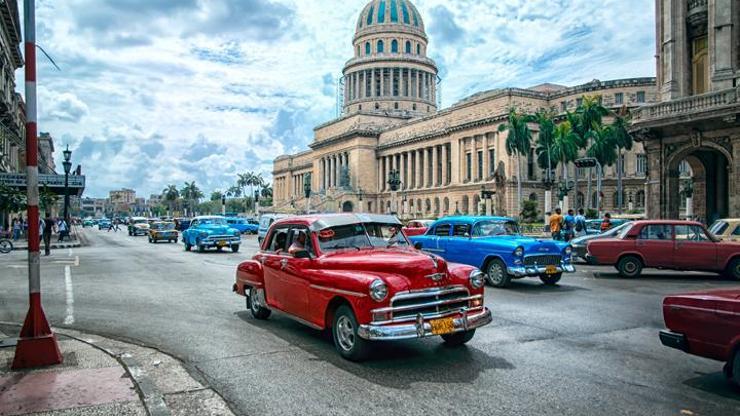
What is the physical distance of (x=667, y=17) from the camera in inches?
1075

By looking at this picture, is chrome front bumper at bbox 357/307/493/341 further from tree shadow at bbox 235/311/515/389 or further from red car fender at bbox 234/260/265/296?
red car fender at bbox 234/260/265/296

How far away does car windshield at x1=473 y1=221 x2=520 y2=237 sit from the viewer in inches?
558

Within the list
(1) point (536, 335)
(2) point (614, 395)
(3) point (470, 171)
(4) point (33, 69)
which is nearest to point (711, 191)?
(1) point (536, 335)

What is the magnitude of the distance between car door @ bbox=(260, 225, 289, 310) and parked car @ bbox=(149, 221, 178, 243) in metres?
31.1

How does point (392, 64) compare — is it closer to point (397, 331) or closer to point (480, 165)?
point (480, 165)

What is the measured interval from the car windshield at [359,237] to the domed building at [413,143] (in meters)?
39.7

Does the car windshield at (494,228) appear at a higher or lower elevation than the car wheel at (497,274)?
higher

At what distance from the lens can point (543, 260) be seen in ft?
44.0

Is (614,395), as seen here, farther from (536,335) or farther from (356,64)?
(356,64)

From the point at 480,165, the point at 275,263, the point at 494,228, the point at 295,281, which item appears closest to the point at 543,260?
the point at 494,228

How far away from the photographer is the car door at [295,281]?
7.73 metres

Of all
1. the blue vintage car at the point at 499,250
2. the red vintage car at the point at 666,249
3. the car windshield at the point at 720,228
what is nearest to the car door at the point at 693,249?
the red vintage car at the point at 666,249

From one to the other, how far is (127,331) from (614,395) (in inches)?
270

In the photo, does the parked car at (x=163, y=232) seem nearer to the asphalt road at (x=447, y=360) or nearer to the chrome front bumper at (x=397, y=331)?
the asphalt road at (x=447, y=360)
